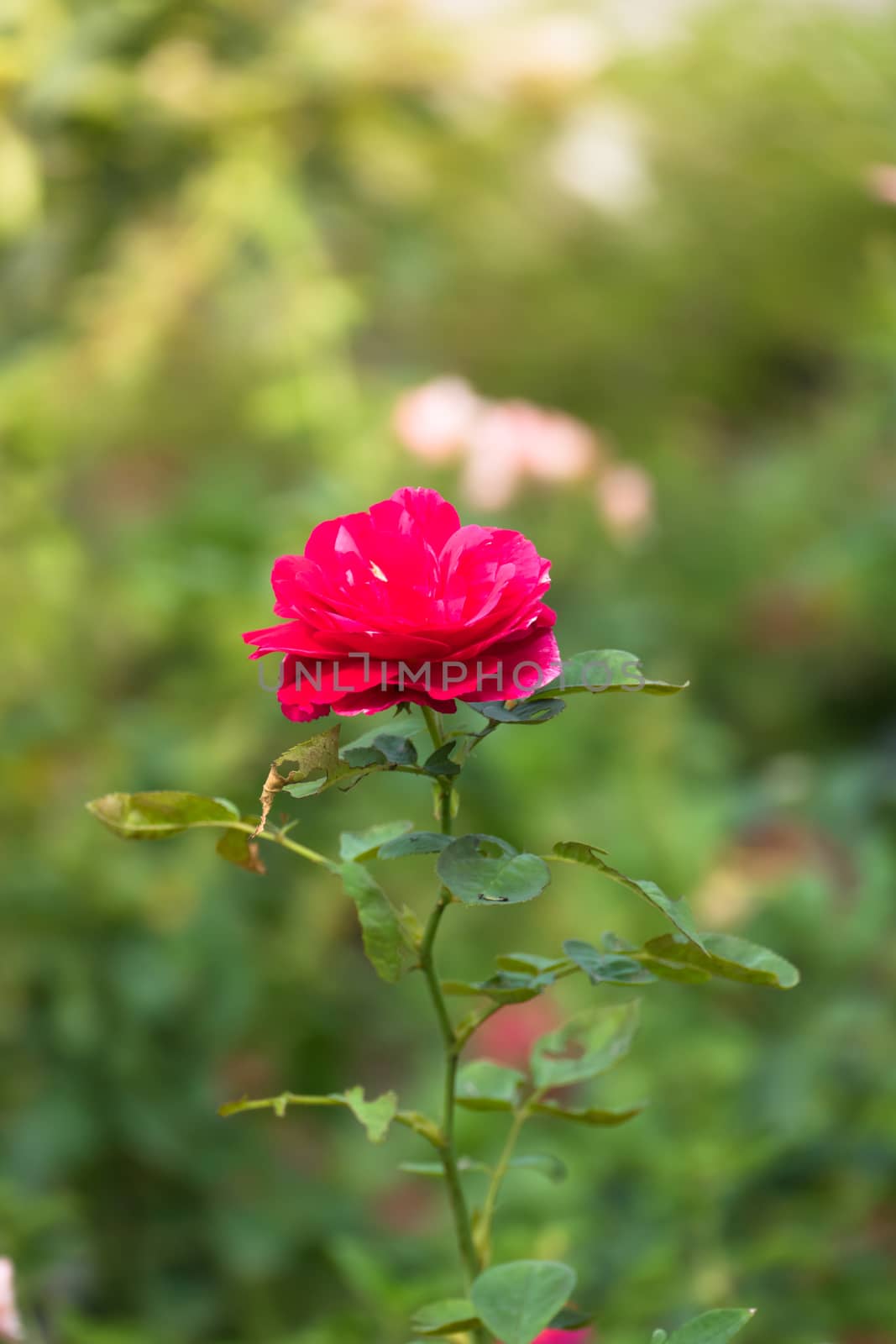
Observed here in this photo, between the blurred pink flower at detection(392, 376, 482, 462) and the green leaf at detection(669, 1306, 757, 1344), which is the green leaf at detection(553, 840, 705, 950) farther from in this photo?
the blurred pink flower at detection(392, 376, 482, 462)

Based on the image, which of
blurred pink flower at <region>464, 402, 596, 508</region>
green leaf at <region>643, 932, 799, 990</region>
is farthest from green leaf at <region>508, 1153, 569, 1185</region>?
blurred pink flower at <region>464, 402, 596, 508</region>

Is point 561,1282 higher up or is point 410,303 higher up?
point 561,1282

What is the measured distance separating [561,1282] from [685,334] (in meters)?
3.07

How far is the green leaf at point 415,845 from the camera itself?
14.6 inches

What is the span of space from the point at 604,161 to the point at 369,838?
2375mm

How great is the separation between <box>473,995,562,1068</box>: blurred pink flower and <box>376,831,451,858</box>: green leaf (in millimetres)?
1073

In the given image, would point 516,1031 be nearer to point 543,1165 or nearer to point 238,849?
point 543,1165

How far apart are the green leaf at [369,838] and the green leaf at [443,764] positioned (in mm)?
39

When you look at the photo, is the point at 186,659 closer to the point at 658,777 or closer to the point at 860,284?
the point at 658,777

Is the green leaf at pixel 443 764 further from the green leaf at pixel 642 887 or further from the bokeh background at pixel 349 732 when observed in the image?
the bokeh background at pixel 349 732

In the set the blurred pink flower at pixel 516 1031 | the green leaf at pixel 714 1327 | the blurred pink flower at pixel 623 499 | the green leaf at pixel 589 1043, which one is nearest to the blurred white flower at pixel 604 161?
the blurred pink flower at pixel 623 499

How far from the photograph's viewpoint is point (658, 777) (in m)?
1.32

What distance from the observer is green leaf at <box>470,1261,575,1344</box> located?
381 millimetres

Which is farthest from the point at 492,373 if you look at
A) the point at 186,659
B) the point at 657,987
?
the point at 657,987
